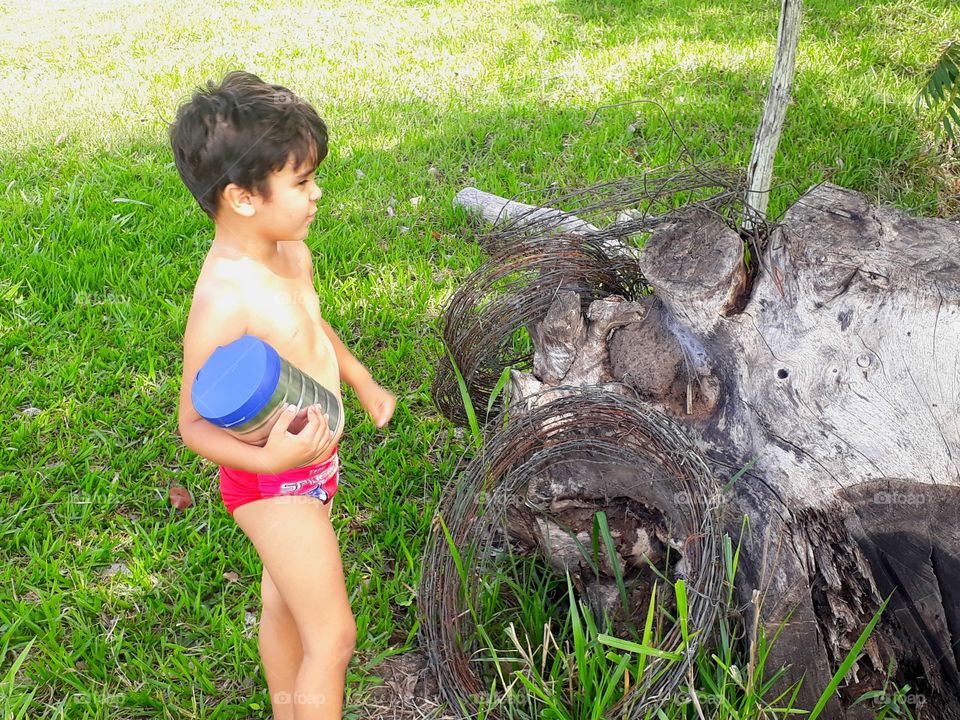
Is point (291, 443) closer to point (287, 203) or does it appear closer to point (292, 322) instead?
point (292, 322)

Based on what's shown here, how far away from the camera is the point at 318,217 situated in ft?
15.6

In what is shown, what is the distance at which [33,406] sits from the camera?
11.5 feet

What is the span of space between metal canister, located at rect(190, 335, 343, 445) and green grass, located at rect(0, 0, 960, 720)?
39.8 inches

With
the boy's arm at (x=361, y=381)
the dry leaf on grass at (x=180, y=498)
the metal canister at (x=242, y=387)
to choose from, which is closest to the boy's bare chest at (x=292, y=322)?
the boy's arm at (x=361, y=381)

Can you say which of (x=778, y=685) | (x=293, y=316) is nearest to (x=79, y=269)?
(x=293, y=316)

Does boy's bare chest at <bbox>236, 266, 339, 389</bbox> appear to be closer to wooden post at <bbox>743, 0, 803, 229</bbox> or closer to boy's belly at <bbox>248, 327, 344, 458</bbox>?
boy's belly at <bbox>248, 327, 344, 458</bbox>

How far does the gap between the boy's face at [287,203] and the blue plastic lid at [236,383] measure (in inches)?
14.8

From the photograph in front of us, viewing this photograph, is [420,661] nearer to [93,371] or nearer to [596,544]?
[596,544]

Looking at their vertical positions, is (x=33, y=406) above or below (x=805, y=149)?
below

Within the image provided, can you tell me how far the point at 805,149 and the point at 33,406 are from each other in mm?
4127

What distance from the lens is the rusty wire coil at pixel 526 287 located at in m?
2.85

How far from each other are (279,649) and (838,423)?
5.06 feet

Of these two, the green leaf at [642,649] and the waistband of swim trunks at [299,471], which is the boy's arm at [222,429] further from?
the green leaf at [642,649]

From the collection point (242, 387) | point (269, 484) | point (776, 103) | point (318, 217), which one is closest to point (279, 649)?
point (269, 484)
